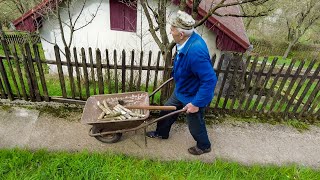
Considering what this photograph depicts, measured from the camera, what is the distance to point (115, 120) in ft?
10.4

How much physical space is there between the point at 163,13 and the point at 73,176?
3874 millimetres

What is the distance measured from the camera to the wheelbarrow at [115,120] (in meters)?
3.16

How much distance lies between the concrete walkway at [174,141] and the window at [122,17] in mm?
5576

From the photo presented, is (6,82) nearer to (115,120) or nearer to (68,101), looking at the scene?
(68,101)

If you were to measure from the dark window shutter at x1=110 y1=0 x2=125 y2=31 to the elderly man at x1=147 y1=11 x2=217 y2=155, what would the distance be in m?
6.43

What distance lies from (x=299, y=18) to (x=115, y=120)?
95.0 ft

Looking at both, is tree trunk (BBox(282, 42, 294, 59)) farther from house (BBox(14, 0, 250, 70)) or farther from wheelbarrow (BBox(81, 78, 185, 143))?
wheelbarrow (BBox(81, 78, 185, 143))

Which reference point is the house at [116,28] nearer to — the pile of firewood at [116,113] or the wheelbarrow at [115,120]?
the wheelbarrow at [115,120]

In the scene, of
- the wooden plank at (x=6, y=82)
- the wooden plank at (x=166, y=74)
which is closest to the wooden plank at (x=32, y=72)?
the wooden plank at (x=6, y=82)

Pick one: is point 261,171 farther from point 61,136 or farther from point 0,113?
point 0,113

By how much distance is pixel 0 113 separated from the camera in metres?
4.09

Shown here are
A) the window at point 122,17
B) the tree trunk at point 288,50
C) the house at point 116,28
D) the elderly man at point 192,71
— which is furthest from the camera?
the tree trunk at point 288,50

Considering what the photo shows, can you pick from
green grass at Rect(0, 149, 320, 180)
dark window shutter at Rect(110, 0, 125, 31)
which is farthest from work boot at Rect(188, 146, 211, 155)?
dark window shutter at Rect(110, 0, 125, 31)

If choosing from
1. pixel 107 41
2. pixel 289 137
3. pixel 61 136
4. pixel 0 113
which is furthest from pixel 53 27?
pixel 289 137
